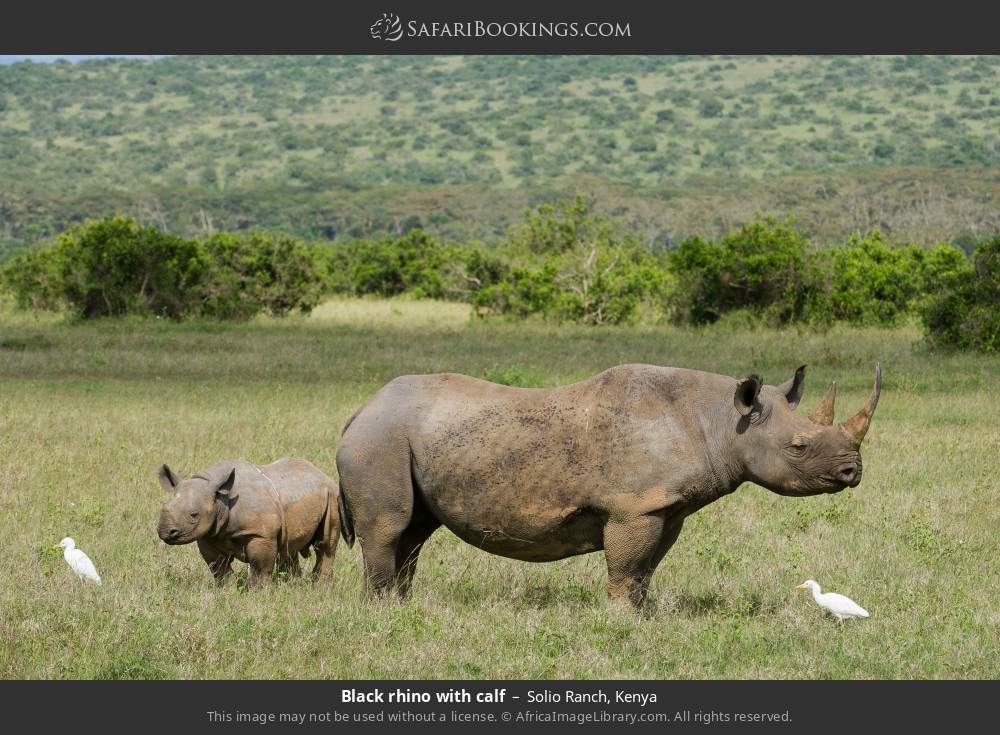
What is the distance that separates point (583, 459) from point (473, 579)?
1.69m

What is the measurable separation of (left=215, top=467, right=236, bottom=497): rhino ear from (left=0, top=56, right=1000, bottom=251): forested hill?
70157mm

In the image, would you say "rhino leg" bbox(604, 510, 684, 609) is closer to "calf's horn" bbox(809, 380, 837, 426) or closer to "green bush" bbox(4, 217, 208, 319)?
"calf's horn" bbox(809, 380, 837, 426)

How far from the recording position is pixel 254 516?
9.09 metres

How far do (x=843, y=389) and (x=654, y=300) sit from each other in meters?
14.0

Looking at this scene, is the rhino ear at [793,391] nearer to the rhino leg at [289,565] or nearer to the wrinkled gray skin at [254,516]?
the wrinkled gray skin at [254,516]

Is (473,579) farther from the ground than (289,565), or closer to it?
closer to it

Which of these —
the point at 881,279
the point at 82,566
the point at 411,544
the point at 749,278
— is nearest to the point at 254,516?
the point at 411,544

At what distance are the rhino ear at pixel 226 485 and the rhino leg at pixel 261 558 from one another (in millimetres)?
385

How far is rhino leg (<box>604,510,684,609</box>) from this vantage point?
26.7 feet

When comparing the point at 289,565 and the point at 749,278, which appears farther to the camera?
the point at 749,278

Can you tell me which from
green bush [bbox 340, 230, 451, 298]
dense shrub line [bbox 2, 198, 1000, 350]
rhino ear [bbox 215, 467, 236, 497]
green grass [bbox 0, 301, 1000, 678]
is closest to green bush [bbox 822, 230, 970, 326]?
dense shrub line [bbox 2, 198, 1000, 350]

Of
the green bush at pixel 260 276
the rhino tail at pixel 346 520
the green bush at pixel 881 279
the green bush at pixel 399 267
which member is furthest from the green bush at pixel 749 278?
the rhino tail at pixel 346 520

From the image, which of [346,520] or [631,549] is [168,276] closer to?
[346,520]

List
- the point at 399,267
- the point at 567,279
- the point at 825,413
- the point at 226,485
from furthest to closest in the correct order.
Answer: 1. the point at 399,267
2. the point at 567,279
3. the point at 226,485
4. the point at 825,413
